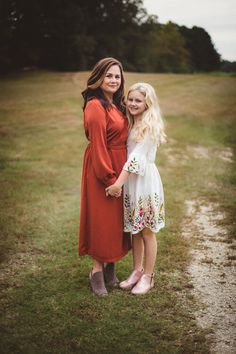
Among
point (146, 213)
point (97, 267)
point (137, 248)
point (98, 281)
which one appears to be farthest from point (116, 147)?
point (98, 281)

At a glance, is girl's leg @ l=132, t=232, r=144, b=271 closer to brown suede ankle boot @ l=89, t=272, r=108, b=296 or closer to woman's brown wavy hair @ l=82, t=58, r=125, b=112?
brown suede ankle boot @ l=89, t=272, r=108, b=296

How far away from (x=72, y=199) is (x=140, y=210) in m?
3.85

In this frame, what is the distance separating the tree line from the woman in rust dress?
27.4 meters

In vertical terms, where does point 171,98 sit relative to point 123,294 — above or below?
above

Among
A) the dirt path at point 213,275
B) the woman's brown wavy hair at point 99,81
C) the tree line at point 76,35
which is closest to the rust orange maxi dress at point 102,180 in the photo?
the woman's brown wavy hair at point 99,81

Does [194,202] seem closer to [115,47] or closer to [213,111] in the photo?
[213,111]

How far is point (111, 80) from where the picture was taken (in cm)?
377

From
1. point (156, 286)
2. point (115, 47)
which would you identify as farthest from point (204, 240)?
point (115, 47)

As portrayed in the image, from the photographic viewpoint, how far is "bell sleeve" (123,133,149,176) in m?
3.63

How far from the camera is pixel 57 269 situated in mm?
4613

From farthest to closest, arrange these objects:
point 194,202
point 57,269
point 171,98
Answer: point 171,98
point 194,202
point 57,269

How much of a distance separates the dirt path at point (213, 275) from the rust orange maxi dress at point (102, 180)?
3.49 feet

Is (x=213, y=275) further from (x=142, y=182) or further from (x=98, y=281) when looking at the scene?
(x=142, y=182)

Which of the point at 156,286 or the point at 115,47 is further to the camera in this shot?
the point at 115,47
